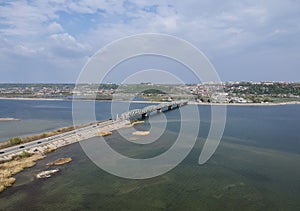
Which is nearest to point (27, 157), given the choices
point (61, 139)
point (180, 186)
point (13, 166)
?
point (13, 166)

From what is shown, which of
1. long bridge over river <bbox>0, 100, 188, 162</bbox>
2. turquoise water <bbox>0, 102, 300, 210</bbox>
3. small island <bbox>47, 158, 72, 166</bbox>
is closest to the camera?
turquoise water <bbox>0, 102, 300, 210</bbox>

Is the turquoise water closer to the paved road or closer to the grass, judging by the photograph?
the grass

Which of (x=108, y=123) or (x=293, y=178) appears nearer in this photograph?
(x=293, y=178)

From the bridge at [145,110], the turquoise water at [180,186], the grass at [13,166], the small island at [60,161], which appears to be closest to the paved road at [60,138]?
the grass at [13,166]

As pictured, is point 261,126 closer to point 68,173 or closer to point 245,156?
point 245,156

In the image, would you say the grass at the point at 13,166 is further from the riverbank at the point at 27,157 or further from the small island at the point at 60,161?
the small island at the point at 60,161

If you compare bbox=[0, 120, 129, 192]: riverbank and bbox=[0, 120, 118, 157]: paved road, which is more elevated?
bbox=[0, 120, 118, 157]: paved road

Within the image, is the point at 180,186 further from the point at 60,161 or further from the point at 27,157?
the point at 27,157

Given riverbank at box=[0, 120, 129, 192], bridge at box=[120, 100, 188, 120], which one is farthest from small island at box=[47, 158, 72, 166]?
bridge at box=[120, 100, 188, 120]

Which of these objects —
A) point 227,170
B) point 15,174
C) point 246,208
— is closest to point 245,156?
point 227,170

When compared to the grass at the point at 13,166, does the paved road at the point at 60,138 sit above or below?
above

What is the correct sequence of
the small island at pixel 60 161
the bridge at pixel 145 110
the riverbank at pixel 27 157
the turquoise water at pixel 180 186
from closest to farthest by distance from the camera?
1. the turquoise water at pixel 180 186
2. the riverbank at pixel 27 157
3. the small island at pixel 60 161
4. the bridge at pixel 145 110
